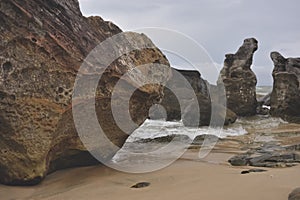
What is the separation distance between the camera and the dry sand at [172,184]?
390cm

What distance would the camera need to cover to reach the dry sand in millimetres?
3900

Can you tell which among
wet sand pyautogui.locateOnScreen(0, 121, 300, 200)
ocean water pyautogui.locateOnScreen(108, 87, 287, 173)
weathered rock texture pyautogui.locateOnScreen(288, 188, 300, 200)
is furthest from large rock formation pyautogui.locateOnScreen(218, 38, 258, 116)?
weathered rock texture pyautogui.locateOnScreen(288, 188, 300, 200)

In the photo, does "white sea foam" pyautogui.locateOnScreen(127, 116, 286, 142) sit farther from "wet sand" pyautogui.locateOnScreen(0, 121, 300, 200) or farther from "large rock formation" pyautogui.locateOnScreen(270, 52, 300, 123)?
"wet sand" pyautogui.locateOnScreen(0, 121, 300, 200)

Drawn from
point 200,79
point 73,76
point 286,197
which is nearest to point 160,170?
point 73,76

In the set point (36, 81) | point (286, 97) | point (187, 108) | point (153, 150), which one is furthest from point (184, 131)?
point (36, 81)

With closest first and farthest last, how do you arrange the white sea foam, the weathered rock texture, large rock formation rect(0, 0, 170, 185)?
the weathered rock texture < large rock formation rect(0, 0, 170, 185) < the white sea foam

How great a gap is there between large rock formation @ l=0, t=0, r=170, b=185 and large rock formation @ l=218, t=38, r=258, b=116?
1236cm

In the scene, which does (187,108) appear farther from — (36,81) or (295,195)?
(295,195)

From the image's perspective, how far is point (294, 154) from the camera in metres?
6.11

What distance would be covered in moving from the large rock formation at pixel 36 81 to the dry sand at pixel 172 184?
14.3 inches

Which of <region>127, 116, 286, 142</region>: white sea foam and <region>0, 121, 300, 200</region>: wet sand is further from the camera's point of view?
<region>127, 116, 286, 142</region>: white sea foam

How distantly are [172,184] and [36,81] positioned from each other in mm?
2089

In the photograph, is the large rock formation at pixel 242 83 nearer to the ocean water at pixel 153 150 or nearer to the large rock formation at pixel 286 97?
the large rock formation at pixel 286 97

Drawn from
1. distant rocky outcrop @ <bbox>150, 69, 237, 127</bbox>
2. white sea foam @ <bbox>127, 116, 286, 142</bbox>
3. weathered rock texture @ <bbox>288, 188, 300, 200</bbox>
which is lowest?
white sea foam @ <bbox>127, 116, 286, 142</bbox>
